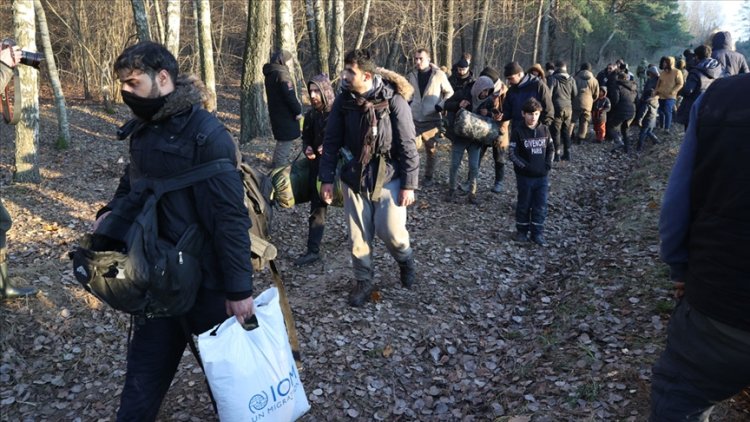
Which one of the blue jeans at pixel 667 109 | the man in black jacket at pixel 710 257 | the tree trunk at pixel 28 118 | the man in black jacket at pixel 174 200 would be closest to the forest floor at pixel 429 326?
the tree trunk at pixel 28 118

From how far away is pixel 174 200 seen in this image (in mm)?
2678

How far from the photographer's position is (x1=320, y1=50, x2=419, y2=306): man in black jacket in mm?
4766

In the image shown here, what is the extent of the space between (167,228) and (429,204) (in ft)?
21.4

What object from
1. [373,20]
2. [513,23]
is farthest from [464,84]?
[513,23]

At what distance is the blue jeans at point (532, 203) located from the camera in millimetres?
7306

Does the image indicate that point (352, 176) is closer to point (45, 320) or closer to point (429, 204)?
point (45, 320)

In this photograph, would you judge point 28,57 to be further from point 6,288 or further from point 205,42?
point 205,42

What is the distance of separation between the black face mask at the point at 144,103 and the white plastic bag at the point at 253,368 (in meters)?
1.17

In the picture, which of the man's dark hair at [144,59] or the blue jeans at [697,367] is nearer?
the blue jeans at [697,367]

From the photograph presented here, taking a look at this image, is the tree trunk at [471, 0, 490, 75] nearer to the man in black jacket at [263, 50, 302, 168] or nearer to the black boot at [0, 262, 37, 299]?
the man in black jacket at [263, 50, 302, 168]

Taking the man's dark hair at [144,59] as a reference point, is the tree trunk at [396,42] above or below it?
above

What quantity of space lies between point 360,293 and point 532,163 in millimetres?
3269

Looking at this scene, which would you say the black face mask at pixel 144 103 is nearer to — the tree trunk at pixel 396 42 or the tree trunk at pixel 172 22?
the tree trunk at pixel 172 22

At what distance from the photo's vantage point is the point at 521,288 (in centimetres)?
629
